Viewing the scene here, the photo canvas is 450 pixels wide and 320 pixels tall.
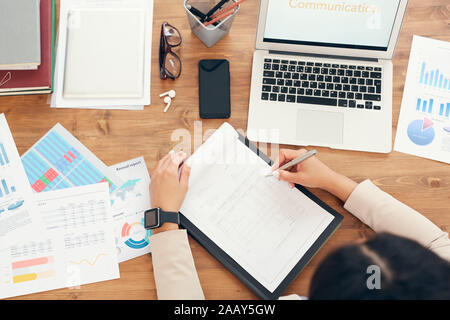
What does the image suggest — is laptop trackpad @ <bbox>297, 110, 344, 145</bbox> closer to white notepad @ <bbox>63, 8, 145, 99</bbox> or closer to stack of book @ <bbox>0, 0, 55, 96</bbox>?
white notepad @ <bbox>63, 8, 145, 99</bbox>

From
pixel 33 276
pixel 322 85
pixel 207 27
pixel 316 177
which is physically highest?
pixel 207 27

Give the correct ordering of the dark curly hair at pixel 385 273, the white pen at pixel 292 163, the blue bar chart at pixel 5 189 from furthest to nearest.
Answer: the blue bar chart at pixel 5 189
the white pen at pixel 292 163
the dark curly hair at pixel 385 273

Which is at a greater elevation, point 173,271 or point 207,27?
point 207,27

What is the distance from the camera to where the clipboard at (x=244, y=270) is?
2.93ft

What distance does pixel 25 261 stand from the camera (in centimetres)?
92

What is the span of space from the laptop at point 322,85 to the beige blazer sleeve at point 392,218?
0.44 feet

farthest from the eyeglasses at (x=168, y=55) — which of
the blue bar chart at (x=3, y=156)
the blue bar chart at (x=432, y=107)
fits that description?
the blue bar chart at (x=432, y=107)

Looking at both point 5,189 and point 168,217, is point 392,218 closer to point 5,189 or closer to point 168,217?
point 168,217

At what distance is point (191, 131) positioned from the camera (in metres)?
1.03

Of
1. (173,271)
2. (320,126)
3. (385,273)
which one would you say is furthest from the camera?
(320,126)

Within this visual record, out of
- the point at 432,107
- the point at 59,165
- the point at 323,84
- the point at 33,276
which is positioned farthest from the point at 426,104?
the point at 33,276

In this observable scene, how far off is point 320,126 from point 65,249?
0.72 metres

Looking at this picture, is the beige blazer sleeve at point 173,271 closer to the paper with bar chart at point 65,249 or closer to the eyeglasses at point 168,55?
the paper with bar chart at point 65,249
